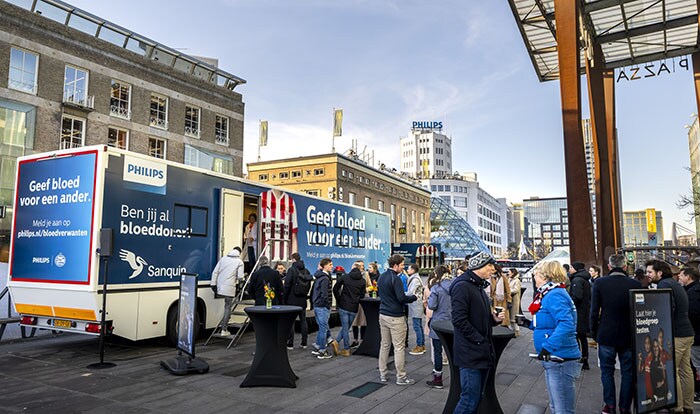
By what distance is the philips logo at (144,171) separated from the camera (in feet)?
28.6

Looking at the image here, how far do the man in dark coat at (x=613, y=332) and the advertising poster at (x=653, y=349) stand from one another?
0.47ft

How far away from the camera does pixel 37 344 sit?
1016 cm

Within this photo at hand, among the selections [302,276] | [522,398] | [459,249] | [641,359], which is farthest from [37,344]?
[459,249]

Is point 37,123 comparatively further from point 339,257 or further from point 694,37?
point 694,37

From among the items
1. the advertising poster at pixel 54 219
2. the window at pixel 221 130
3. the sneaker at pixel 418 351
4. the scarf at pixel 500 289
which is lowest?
the sneaker at pixel 418 351

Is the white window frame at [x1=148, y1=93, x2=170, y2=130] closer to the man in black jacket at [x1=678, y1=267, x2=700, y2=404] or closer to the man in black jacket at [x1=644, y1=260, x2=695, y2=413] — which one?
the man in black jacket at [x1=678, y1=267, x2=700, y2=404]

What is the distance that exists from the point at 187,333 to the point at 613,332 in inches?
244

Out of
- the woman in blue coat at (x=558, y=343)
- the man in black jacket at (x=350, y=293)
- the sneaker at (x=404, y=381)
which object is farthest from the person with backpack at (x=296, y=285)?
the woman in blue coat at (x=558, y=343)

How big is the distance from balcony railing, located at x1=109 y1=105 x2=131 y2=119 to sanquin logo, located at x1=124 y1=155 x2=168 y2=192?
18967 millimetres

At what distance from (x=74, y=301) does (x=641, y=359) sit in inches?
339

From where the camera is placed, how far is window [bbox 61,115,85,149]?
931 inches

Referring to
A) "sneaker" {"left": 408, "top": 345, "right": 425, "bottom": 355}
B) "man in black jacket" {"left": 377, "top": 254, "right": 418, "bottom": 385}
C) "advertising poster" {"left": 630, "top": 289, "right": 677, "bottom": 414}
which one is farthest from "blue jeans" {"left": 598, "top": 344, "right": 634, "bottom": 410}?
"sneaker" {"left": 408, "top": 345, "right": 425, "bottom": 355}

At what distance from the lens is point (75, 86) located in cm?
2412

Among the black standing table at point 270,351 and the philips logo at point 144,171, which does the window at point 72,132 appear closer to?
the philips logo at point 144,171
